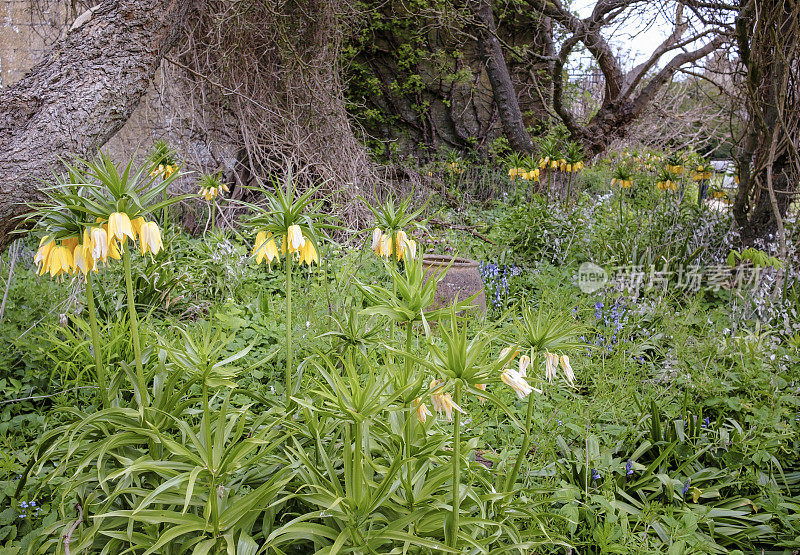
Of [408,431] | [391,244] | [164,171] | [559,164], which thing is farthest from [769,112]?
[164,171]

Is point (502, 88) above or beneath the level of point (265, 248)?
above

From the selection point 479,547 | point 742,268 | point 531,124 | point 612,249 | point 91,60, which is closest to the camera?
point 479,547

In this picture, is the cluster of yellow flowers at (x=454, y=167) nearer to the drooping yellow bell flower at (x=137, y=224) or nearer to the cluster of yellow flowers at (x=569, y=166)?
the cluster of yellow flowers at (x=569, y=166)

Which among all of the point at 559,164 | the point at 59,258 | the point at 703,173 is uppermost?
the point at 559,164

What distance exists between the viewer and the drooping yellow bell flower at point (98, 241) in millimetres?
1403

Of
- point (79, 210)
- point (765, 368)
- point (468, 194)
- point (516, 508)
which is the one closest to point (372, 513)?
point (516, 508)

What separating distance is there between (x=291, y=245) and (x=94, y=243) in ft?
1.67

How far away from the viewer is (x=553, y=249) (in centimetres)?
503

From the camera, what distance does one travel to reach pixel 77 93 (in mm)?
2766

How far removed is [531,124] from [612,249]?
5598 millimetres

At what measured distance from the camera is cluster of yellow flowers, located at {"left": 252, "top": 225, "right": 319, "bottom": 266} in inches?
62.9

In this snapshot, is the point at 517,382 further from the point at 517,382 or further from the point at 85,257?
the point at 85,257

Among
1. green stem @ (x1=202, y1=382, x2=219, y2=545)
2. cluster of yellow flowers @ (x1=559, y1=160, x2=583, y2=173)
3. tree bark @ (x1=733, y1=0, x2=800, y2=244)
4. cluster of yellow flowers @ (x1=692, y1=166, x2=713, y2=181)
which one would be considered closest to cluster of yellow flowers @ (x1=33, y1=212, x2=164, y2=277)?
green stem @ (x1=202, y1=382, x2=219, y2=545)

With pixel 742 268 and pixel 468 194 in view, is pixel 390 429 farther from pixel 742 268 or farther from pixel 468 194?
pixel 468 194
